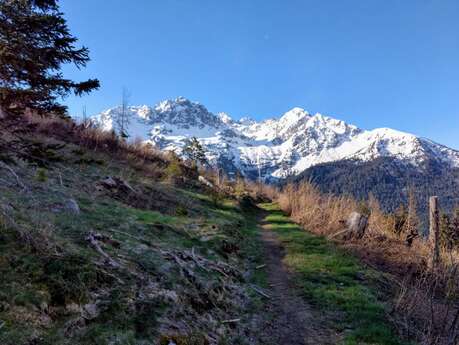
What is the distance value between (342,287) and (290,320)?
1.90 metres

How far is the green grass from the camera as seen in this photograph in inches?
175

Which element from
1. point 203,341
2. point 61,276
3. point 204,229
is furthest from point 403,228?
point 61,276

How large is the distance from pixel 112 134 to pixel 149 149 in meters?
3.58

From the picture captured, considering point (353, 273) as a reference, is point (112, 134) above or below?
above

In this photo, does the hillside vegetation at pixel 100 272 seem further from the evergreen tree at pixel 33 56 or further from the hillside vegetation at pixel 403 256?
the hillside vegetation at pixel 403 256

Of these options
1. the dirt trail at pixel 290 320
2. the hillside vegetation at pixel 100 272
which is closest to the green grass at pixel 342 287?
the dirt trail at pixel 290 320

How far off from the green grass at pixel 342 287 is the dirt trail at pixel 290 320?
0.24 m

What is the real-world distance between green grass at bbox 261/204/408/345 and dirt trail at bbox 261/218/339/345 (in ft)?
0.80

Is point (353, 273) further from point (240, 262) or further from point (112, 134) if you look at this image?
point (112, 134)

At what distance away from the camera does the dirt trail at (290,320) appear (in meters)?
4.34

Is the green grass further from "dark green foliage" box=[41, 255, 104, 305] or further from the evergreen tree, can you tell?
the evergreen tree

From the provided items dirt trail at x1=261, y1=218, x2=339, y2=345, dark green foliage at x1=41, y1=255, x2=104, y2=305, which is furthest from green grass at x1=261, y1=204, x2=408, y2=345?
dark green foliage at x1=41, y1=255, x2=104, y2=305

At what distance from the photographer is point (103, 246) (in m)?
4.46

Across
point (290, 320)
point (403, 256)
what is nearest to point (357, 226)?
point (403, 256)
